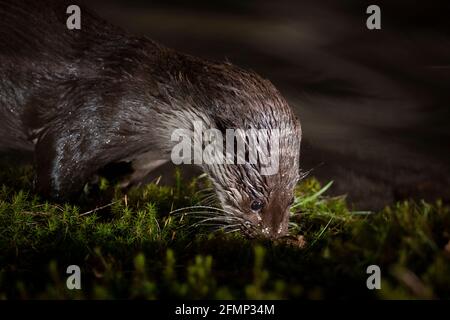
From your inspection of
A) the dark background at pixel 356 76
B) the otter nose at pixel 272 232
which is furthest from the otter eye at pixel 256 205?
the dark background at pixel 356 76

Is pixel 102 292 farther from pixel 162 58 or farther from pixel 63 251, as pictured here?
pixel 162 58

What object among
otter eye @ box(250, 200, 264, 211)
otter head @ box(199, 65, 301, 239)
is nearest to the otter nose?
otter head @ box(199, 65, 301, 239)

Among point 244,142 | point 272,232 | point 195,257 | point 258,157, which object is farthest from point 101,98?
point 195,257

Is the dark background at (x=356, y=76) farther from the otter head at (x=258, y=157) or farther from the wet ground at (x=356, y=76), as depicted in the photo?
the otter head at (x=258, y=157)

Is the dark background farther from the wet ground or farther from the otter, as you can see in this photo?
the otter

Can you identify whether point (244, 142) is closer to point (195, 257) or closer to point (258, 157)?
point (258, 157)
